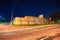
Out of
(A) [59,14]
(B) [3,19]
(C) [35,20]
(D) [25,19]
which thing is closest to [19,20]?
(D) [25,19]

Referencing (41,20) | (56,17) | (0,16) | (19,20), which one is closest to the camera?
(19,20)

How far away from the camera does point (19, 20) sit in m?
49.0

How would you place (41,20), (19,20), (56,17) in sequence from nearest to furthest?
1. (19,20)
2. (41,20)
3. (56,17)

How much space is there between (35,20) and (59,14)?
37.0 m

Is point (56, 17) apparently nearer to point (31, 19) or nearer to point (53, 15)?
point (53, 15)

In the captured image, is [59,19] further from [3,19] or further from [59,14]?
[3,19]

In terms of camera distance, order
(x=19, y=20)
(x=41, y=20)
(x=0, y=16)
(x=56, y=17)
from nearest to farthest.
→ (x=19, y=20) < (x=41, y=20) < (x=0, y=16) < (x=56, y=17)

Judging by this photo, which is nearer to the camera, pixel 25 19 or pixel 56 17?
pixel 25 19

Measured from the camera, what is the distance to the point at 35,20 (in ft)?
170

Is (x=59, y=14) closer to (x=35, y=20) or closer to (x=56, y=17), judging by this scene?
(x=56, y=17)

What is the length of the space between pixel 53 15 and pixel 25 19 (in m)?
36.9

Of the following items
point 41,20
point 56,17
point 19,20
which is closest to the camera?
Answer: point 19,20

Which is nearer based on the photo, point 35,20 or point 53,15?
point 35,20

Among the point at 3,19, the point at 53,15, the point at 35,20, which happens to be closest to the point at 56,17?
the point at 53,15
